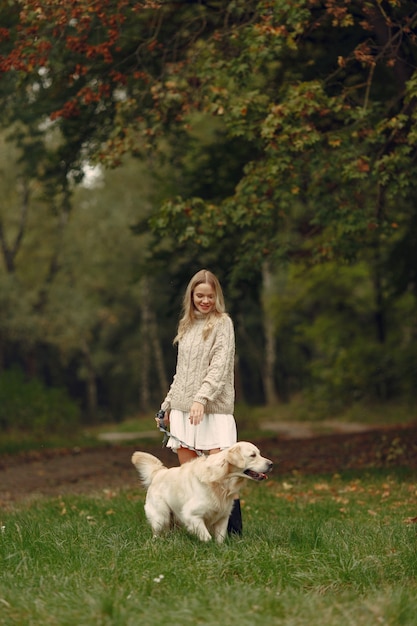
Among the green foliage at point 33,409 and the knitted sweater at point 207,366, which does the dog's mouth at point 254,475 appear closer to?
the knitted sweater at point 207,366

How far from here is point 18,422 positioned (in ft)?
69.6

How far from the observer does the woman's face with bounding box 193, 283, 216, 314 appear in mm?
7211

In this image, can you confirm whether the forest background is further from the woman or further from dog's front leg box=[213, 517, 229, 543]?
dog's front leg box=[213, 517, 229, 543]

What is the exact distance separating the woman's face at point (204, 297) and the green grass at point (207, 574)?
1.78 m

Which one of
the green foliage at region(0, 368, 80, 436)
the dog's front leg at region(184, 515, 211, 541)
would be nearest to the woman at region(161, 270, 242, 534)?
the dog's front leg at region(184, 515, 211, 541)

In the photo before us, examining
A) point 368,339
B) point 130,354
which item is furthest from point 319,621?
point 130,354

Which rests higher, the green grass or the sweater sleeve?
the sweater sleeve

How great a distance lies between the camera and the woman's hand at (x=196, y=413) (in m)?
6.76

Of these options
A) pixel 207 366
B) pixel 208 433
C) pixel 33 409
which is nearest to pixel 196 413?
pixel 208 433

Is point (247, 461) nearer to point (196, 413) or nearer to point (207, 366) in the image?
point (196, 413)

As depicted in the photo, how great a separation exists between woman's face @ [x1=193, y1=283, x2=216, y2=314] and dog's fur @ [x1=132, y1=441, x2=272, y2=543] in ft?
4.01

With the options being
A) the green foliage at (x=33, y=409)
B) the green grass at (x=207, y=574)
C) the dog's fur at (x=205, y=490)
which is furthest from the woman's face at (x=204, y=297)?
the green foliage at (x=33, y=409)

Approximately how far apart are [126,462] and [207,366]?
366 inches

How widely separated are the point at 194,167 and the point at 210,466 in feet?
34.9
